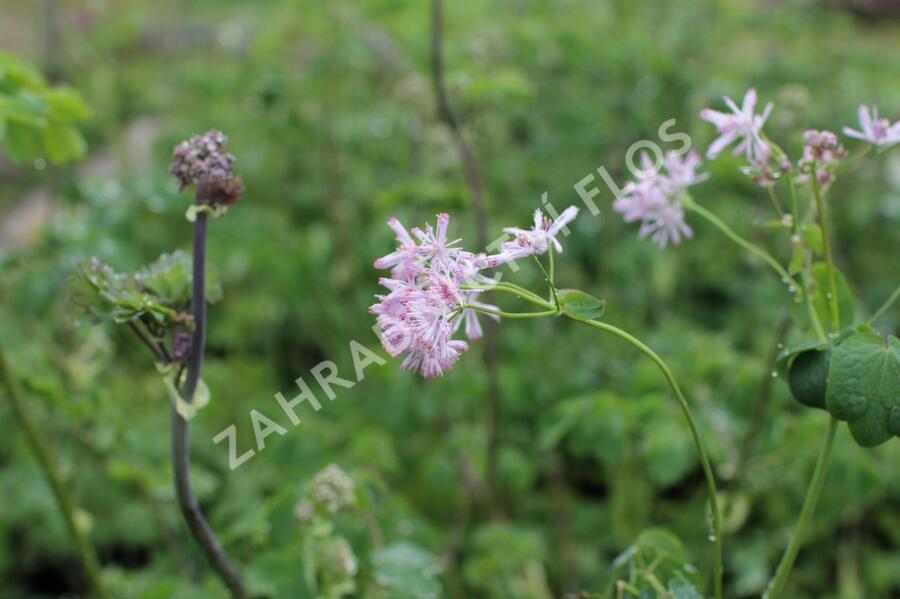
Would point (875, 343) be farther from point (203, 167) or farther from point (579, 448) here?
point (579, 448)

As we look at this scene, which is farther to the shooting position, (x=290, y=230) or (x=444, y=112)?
(x=290, y=230)

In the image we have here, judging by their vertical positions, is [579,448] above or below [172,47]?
below

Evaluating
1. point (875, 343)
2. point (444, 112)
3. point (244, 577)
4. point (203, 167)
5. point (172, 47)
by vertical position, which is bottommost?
point (875, 343)

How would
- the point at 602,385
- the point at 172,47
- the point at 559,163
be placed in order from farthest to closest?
1. the point at 172,47
2. the point at 559,163
3. the point at 602,385

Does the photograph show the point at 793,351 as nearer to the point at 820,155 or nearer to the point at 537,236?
the point at 820,155

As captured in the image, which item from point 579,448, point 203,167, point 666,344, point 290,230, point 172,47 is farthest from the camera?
point 172,47

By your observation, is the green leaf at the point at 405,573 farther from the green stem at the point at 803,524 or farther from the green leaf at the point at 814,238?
the green leaf at the point at 814,238

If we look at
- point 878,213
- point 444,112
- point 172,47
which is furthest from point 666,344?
point 172,47

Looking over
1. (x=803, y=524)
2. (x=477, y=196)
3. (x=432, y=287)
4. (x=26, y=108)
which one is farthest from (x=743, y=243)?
(x=26, y=108)
